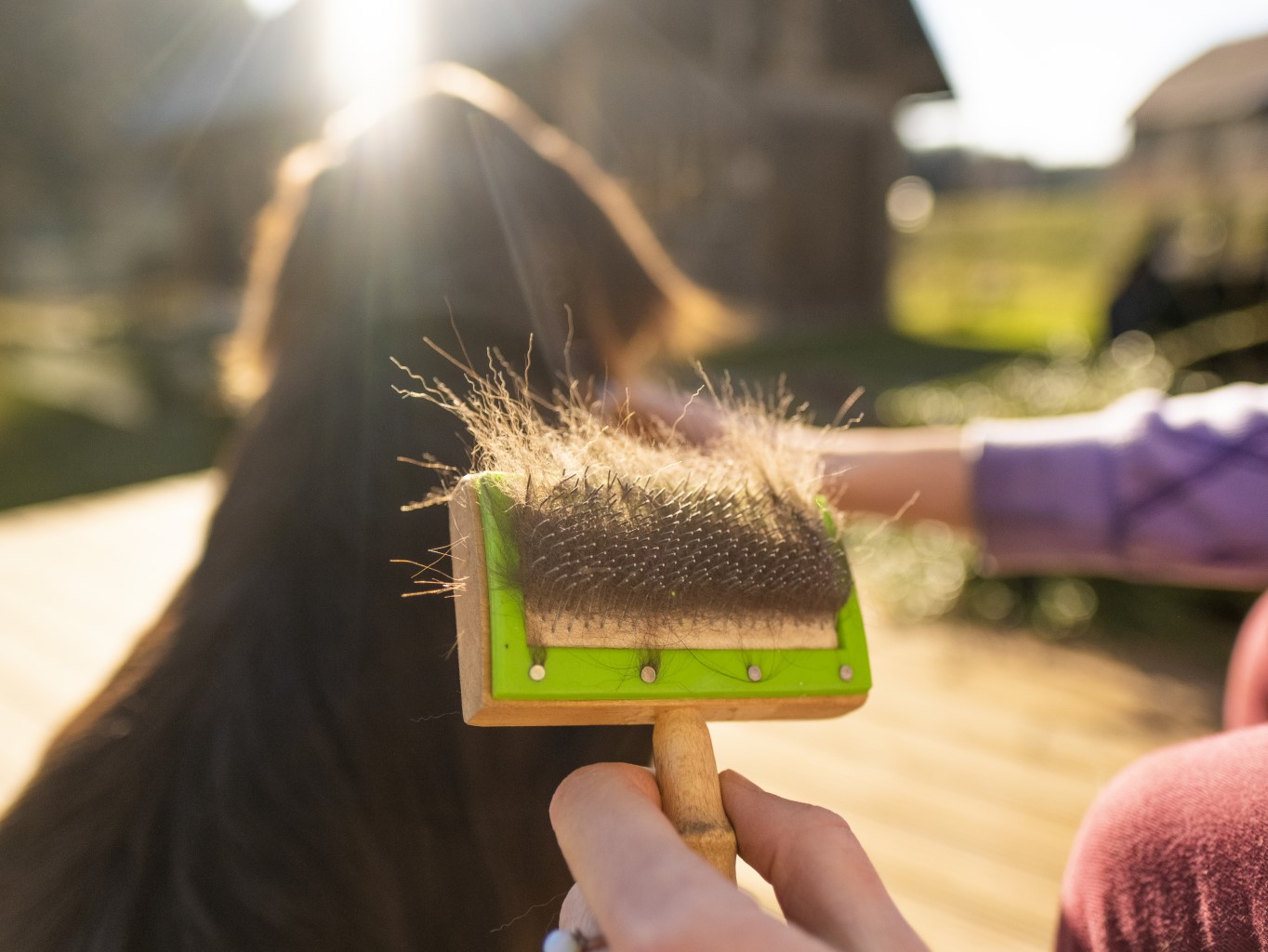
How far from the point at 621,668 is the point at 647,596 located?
53 mm

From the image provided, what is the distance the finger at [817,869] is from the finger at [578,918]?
12 centimetres

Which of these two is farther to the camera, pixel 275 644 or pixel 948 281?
pixel 948 281

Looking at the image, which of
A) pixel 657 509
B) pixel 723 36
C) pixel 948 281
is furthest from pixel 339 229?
pixel 948 281

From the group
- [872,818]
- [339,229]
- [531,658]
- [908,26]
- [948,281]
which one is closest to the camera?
[531,658]

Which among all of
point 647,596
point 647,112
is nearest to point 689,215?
point 647,112

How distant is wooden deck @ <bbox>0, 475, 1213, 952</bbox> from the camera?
A: 189 centimetres

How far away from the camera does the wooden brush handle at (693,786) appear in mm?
620

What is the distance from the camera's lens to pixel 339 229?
1191 mm

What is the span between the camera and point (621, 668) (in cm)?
65

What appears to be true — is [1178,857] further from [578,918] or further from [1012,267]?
[1012,267]

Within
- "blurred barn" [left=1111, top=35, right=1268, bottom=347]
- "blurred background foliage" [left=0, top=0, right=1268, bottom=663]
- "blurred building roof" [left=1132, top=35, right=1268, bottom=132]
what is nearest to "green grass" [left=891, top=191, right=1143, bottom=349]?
"blurred background foliage" [left=0, top=0, right=1268, bottom=663]

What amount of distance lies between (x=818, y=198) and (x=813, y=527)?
11797 mm

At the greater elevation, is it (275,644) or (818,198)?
(818,198)

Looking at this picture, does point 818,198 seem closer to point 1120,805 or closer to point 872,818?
point 872,818
